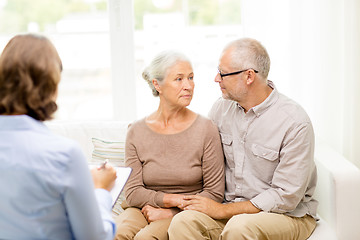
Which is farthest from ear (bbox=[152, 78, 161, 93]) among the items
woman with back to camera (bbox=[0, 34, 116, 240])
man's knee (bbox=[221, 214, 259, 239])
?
woman with back to camera (bbox=[0, 34, 116, 240])

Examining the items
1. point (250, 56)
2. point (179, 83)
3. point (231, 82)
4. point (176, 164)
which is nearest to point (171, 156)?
point (176, 164)

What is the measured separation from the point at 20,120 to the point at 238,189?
1.33m

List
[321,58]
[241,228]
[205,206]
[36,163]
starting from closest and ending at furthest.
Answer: [36,163]
[241,228]
[205,206]
[321,58]

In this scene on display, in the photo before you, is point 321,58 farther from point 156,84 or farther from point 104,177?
point 104,177

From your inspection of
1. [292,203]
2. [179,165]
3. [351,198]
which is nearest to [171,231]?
[179,165]

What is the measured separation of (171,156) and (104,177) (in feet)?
2.72

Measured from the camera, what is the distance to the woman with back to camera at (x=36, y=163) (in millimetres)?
1268

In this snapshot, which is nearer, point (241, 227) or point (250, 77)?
point (241, 227)

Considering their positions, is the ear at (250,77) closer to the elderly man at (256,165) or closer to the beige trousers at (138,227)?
the elderly man at (256,165)

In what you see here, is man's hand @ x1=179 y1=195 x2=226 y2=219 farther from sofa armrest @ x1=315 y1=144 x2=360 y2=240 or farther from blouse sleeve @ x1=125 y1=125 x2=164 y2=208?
sofa armrest @ x1=315 y1=144 x2=360 y2=240

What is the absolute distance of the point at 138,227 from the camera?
89.5 inches

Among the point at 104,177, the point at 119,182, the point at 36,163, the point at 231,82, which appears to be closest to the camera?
the point at 36,163

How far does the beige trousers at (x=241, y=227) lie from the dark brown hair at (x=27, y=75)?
992 mm

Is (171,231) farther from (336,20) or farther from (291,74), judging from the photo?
(336,20)
